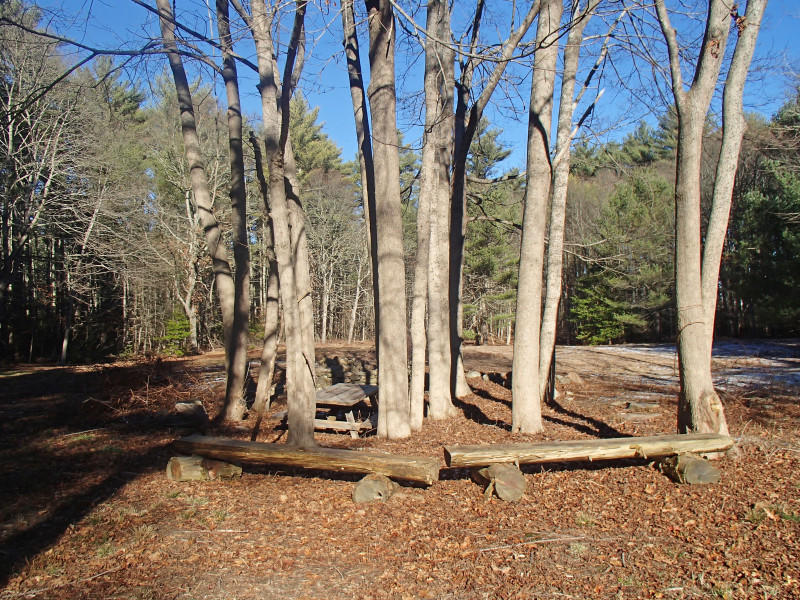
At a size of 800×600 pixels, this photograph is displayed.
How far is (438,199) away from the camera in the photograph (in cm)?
875

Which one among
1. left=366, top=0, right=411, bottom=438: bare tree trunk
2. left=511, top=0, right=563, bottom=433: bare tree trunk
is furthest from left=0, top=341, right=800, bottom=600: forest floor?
left=366, top=0, right=411, bottom=438: bare tree trunk

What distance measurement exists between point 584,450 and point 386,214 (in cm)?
391

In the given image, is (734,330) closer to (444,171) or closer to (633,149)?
(633,149)

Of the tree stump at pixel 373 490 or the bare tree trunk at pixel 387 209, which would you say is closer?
the tree stump at pixel 373 490

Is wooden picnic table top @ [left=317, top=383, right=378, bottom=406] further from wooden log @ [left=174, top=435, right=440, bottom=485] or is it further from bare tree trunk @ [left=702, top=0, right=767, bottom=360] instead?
bare tree trunk @ [left=702, top=0, right=767, bottom=360]

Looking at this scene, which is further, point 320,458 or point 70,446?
point 70,446

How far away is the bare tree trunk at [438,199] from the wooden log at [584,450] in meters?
3.37

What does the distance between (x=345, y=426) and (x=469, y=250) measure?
21225mm

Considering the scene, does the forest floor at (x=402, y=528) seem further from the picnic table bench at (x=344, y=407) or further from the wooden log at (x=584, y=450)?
the picnic table bench at (x=344, y=407)

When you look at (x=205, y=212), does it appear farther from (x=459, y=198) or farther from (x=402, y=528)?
(x=402, y=528)

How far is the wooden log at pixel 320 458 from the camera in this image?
522 cm

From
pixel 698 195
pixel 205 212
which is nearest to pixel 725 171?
pixel 698 195

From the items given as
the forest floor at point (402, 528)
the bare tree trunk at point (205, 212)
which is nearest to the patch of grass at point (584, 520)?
the forest floor at point (402, 528)

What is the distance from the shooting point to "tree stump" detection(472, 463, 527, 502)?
201 inches
